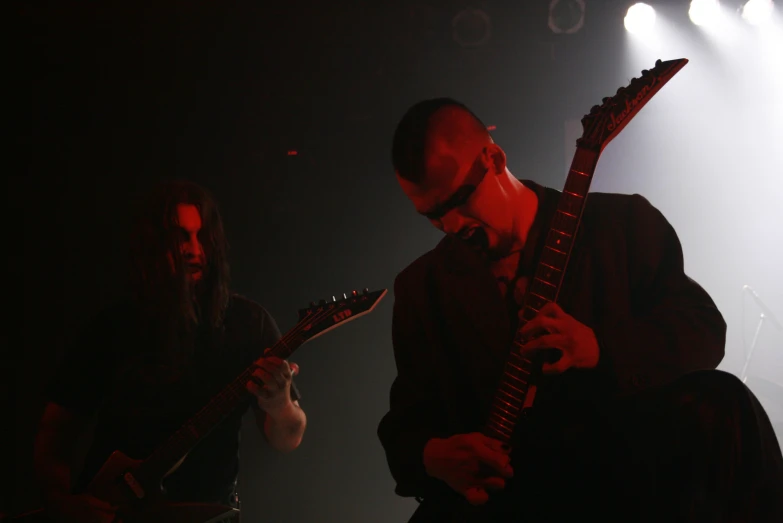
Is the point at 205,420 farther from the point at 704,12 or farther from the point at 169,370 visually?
the point at 704,12

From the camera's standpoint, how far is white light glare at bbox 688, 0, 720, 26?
4.48 meters

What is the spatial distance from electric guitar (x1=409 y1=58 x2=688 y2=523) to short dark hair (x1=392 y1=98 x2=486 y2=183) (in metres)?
0.29

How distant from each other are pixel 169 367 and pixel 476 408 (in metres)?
1.38

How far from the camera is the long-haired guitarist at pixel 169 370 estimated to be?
237 cm

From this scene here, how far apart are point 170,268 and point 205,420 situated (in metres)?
0.64

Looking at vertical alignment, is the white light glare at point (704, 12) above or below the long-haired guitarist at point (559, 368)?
above

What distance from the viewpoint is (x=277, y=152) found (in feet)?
12.8

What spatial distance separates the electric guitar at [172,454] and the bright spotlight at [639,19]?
3127 mm

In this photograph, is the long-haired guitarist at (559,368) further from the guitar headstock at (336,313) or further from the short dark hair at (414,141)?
the guitar headstock at (336,313)

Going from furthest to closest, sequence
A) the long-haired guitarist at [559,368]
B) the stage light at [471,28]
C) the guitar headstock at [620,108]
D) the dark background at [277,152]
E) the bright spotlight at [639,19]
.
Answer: the bright spotlight at [639,19] → the stage light at [471,28] → the dark background at [277,152] → the guitar headstock at [620,108] → the long-haired guitarist at [559,368]

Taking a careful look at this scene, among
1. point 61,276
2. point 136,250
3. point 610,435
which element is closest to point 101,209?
point 61,276

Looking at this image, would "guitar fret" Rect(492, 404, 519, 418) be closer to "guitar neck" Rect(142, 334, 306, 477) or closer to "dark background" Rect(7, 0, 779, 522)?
"guitar neck" Rect(142, 334, 306, 477)

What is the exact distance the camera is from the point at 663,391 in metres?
1.18

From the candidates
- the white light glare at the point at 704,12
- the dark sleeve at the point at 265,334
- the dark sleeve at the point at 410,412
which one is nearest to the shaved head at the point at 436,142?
the dark sleeve at the point at 410,412
